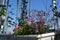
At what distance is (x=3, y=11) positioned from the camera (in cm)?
553

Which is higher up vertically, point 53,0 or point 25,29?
point 53,0

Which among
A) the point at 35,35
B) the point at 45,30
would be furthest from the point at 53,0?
the point at 35,35

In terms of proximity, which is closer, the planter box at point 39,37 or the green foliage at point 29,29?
the planter box at point 39,37

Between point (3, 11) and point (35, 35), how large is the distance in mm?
1566

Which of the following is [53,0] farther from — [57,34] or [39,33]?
[57,34]

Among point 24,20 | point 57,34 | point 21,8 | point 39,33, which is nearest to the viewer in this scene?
point 57,34

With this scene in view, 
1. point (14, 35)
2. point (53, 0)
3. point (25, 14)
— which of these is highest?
point (53, 0)

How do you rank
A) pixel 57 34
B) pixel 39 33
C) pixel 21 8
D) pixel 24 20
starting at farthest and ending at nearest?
pixel 21 8, pixel 24 20, pixel 39 33, pixel 57 34

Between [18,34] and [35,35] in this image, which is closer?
[35,35]

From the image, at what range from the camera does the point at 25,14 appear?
5293mm

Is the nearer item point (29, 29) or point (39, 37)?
point (39, 37)

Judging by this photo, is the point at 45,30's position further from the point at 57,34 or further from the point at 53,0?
the point at 53,0

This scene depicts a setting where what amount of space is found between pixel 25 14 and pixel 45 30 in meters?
0.87

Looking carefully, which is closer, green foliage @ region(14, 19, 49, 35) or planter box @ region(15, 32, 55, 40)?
planter box @ region(15, 32, 55, 40)
